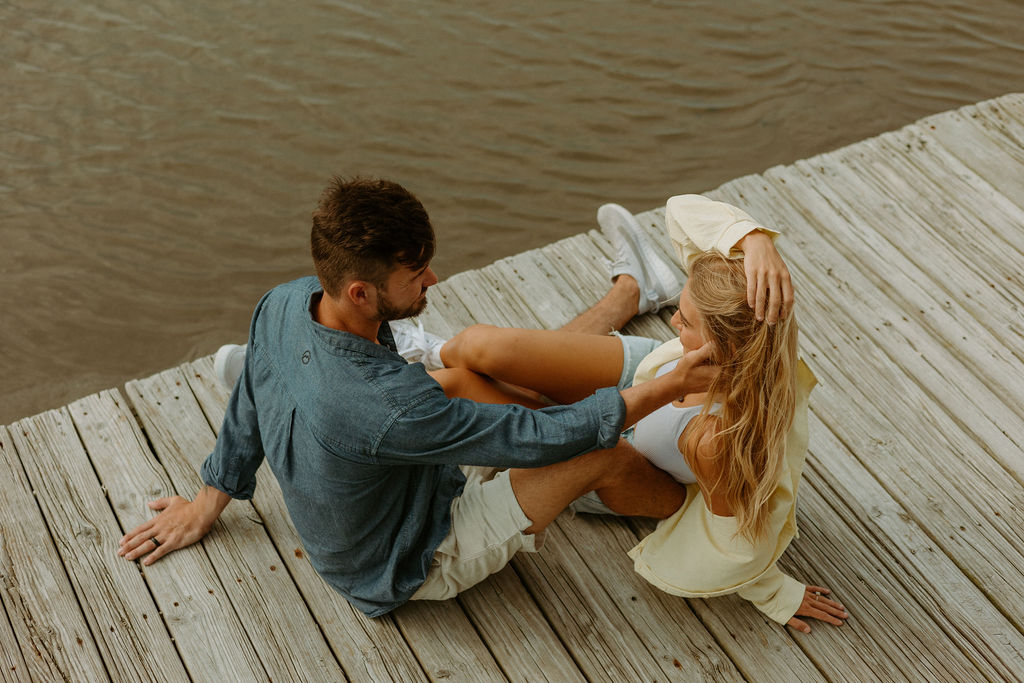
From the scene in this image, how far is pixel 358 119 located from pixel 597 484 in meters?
3.34

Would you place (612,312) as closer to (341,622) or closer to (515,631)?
(515,631)

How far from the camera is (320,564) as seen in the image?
2539mm

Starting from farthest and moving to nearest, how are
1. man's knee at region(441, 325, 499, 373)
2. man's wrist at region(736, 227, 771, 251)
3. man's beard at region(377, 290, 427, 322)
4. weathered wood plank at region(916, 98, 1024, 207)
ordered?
weathered wood plank at region(916, 98, 1024, 207)
man's knee at region(441, 325, 499, 373)
man's wrist at region(736, 227, 771, 251)
man's beard at region(377, 290, 427, 322)

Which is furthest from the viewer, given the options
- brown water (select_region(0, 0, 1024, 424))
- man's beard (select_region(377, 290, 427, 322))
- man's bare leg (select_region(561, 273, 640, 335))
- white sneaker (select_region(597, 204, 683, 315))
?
brown water (select_region(0, 0, 1024, 424))

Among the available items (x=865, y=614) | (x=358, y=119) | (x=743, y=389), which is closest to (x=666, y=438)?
(x=743, y=389)

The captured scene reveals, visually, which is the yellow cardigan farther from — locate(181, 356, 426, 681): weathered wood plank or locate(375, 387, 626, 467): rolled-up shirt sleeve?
locate(181, 356, 426, 681): weathered wood plank

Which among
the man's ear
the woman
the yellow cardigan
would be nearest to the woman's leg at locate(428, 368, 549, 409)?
the woman

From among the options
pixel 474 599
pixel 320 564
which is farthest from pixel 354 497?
pixel 474 599

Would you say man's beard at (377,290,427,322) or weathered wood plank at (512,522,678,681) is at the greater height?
man's beard at (377,290,427,322)

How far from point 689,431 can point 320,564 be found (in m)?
1.05

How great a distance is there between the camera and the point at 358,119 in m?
5.22

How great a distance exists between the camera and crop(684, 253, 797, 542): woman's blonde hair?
7.16ft

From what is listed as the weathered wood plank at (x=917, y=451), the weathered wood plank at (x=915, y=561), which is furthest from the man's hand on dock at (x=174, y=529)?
the weathered wood plank at (x=917, y=451)

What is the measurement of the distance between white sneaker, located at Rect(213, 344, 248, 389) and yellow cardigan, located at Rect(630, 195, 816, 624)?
1.41 metres
